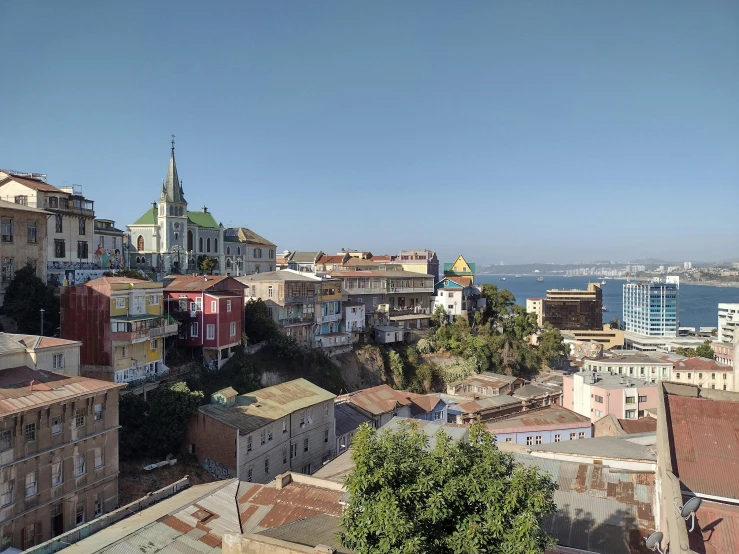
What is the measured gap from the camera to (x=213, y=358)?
31.7 m

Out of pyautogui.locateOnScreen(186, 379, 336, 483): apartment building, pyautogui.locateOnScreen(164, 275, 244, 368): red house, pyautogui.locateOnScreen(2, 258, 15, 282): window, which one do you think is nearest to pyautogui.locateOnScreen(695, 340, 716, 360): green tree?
pyautogui.locateOnScreen(186, 379, 336, 483): apartment building

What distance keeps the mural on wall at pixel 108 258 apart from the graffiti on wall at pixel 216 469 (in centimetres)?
1985

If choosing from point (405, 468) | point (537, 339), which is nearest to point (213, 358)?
point (405, 468)

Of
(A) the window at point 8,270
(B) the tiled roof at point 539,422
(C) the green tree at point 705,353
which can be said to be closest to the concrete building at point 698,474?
(B) the tiled roof at point 539,422

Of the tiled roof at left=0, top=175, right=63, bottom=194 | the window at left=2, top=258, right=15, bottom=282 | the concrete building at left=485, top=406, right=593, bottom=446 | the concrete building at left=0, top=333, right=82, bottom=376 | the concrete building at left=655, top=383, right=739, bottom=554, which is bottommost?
the concrete building at left=485, top=406, right=593, bottom=446

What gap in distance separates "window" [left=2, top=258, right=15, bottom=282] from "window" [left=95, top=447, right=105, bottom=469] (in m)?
14.7

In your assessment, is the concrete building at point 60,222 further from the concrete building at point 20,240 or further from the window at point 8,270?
the window at point 8,270

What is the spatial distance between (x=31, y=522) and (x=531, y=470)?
1583 centimetres

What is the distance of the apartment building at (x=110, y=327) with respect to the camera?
2645cm

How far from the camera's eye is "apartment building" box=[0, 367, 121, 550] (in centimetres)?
1708

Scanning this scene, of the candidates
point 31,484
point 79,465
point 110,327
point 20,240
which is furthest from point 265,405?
point 20,240

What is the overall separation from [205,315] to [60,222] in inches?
449

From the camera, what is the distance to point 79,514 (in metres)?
19.3

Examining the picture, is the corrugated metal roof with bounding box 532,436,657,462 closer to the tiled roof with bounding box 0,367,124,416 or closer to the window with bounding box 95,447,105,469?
the window with bounding box 95,447,105,469
